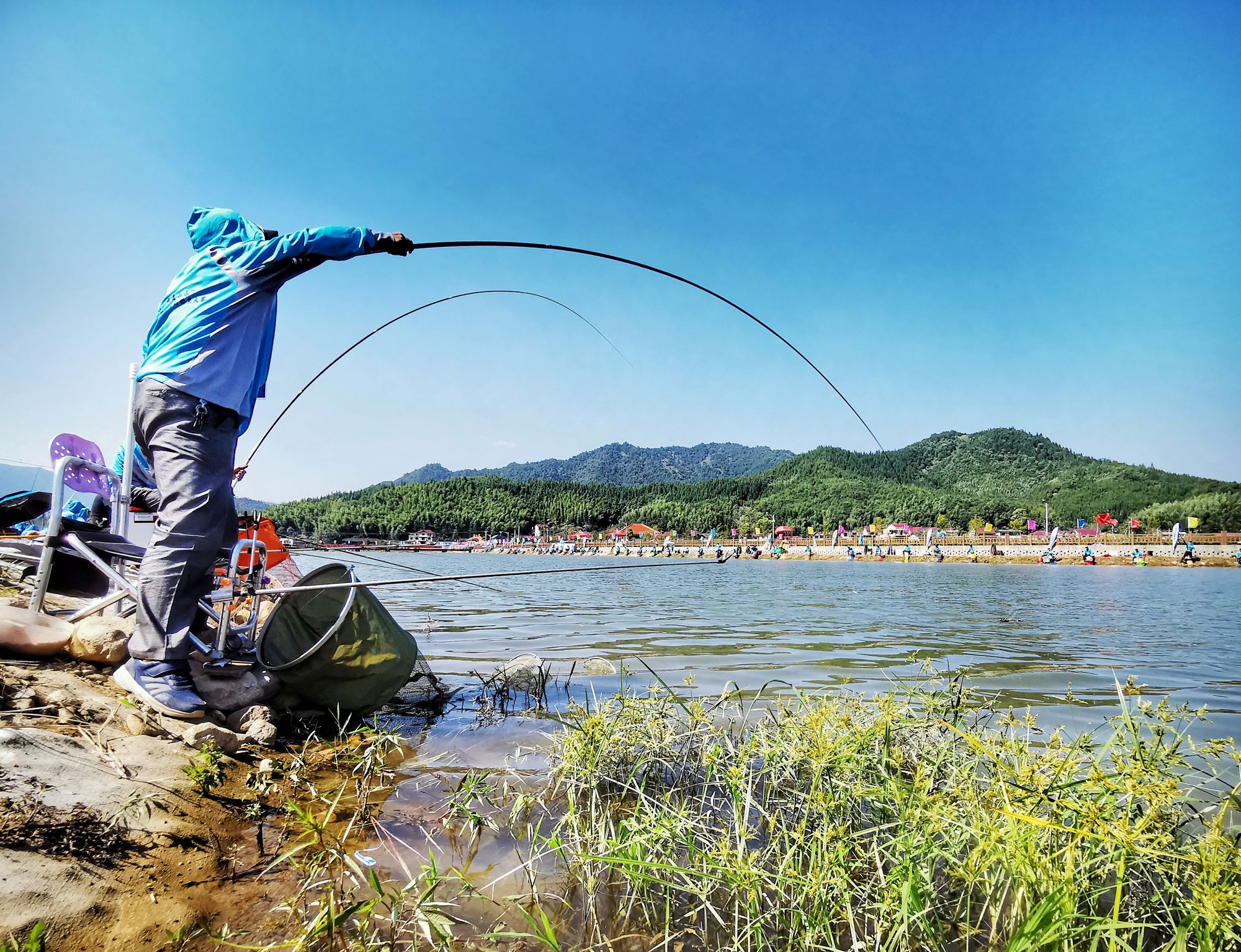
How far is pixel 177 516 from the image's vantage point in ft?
9.98

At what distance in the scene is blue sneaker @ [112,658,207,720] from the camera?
3014mm

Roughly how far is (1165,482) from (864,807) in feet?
581

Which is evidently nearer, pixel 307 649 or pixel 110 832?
Answer: pixel 110 832

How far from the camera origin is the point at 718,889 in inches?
91.0

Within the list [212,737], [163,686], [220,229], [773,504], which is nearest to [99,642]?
[163,686]

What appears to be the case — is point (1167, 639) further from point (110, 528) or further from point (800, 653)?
point (110, 528)

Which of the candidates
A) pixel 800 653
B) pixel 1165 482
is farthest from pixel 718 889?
pixel 1165 482

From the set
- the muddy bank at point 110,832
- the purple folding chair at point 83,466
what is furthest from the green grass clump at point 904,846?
the purple folding chair at point 83,466

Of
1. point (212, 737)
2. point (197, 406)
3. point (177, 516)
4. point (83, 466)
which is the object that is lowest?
point (212, 737)

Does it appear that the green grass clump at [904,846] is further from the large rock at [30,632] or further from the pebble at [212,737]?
the large rock at [30,632]

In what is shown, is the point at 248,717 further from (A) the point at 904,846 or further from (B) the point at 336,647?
(A) the point at 904,846

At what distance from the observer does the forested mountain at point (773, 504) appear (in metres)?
120

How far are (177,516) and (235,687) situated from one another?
1.00 m

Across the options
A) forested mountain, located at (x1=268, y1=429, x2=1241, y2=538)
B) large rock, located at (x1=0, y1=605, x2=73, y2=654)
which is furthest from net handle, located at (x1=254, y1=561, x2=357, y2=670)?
forested mountain, located at (x1=268, y1=429, x2=1241, y2=538)
